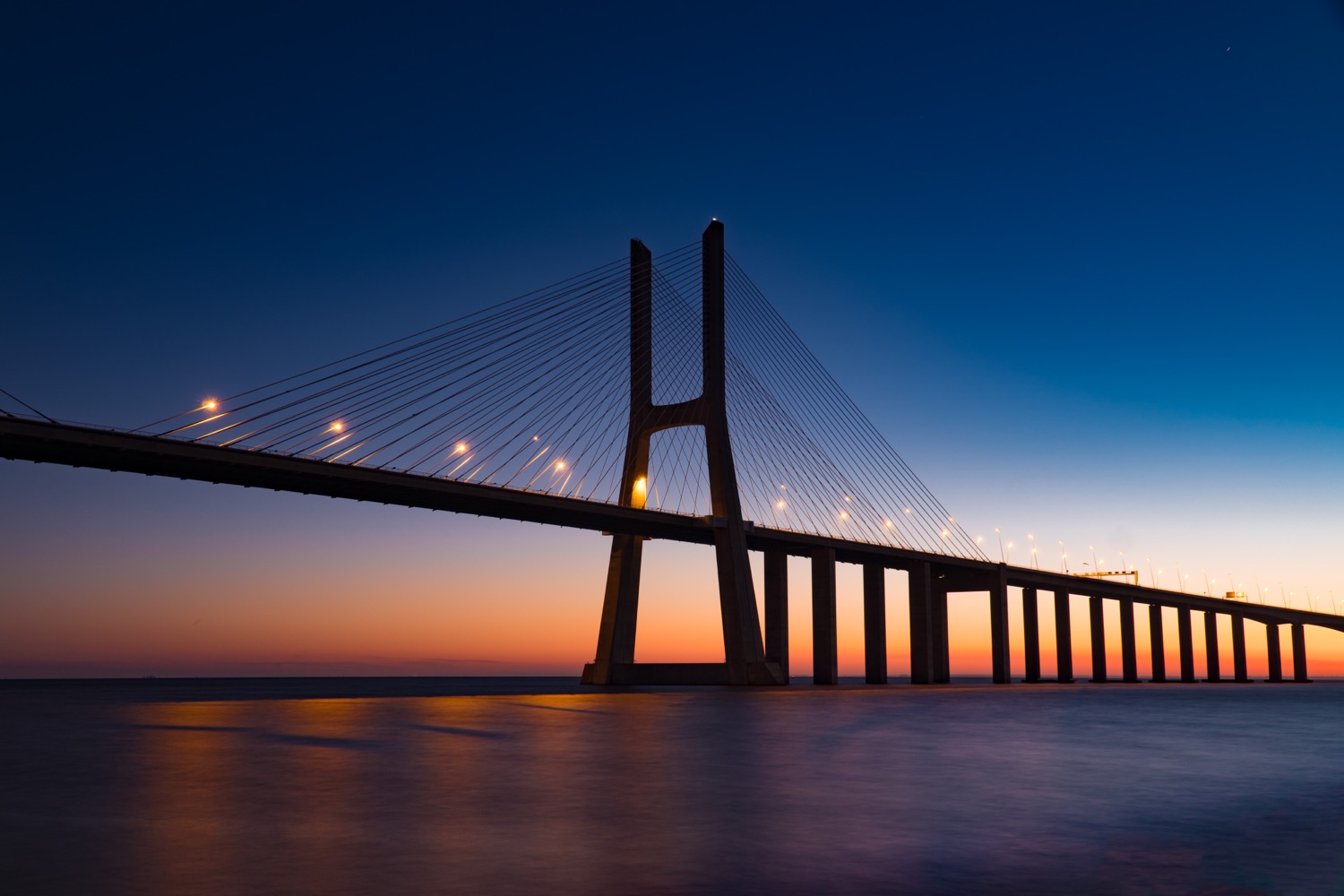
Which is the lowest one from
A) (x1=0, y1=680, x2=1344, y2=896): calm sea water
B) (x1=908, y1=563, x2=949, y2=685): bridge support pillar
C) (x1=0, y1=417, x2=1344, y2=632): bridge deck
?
(x1=0, y1=680, x2=1344, y2=896): calm sea water

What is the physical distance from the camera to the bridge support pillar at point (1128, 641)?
405ft

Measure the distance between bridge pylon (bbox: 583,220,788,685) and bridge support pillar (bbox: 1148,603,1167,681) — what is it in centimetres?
8508

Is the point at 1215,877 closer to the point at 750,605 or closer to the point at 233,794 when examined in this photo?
the point at 233,794

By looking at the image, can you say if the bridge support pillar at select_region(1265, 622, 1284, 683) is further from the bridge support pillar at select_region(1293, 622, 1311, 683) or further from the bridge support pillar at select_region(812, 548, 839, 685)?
the bridge support pillar at select_region(812, 548, 839, 685)

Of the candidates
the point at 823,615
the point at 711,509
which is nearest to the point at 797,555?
the point at 823,615

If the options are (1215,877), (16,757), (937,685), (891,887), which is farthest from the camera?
(937,685)

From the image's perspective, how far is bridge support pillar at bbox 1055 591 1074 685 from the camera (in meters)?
110

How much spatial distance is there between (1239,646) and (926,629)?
229ft

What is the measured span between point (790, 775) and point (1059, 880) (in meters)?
Result: 8.73

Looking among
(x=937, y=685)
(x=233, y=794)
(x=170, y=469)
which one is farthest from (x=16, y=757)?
(x=937, y=685)

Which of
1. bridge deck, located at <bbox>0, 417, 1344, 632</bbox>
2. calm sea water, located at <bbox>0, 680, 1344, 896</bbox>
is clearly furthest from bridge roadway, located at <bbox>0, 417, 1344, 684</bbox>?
calm sea water, located at <bbox>0, 680, 1344, 896</bbox>

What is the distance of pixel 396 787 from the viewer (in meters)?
15.1

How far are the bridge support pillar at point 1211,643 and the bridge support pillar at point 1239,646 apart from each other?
2.53 metres

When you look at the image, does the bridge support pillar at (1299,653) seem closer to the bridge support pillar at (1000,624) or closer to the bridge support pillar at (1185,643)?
the bridge support pillar at (1185,643)
